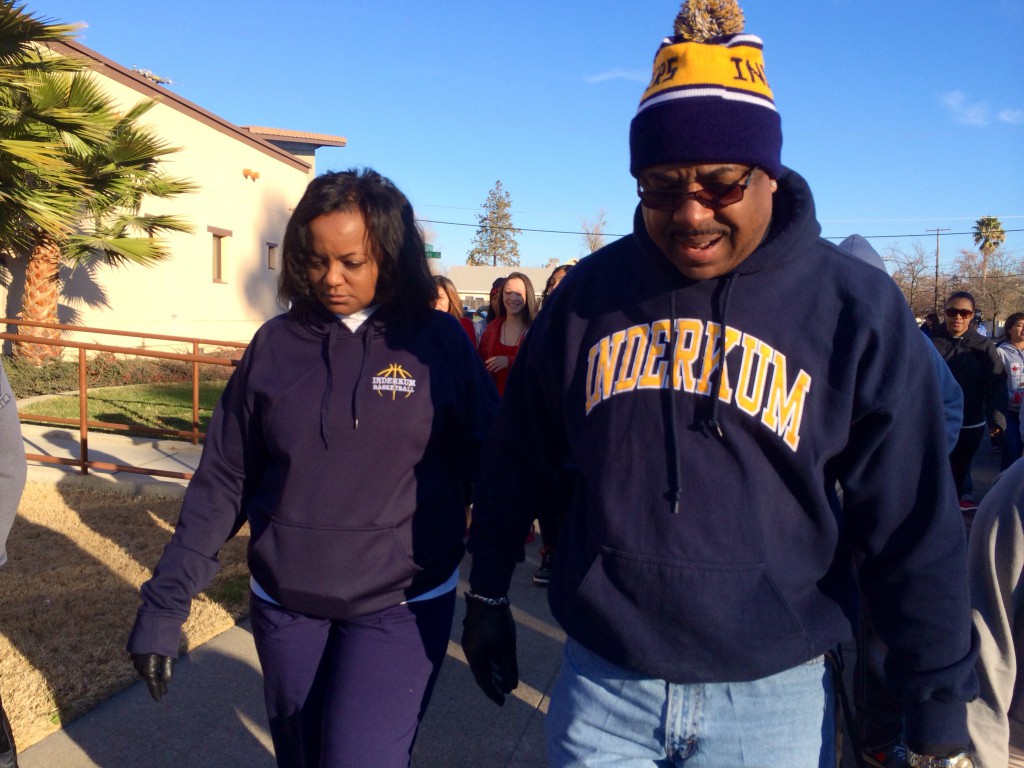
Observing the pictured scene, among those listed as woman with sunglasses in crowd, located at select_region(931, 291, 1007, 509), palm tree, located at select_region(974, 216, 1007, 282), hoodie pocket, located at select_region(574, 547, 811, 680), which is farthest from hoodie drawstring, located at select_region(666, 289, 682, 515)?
palm tree, located at select_region(974, 216, 1007, 282)

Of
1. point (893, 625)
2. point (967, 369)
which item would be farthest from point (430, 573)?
point (967, 369)

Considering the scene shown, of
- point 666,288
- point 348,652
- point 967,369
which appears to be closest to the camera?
point 666,288

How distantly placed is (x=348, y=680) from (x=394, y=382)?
0.77 meters

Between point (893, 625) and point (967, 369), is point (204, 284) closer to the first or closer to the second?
point (967, 369)

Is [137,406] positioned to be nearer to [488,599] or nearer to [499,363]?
[499,363]

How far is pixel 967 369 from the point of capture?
7211mm

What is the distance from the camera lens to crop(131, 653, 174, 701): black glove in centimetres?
216

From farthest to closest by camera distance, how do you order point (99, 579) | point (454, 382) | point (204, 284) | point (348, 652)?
point (204, 284) → point (99, 579) → point (454, 382) → point (348, 652)

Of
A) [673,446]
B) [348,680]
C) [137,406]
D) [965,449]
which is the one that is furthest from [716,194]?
[137,406]

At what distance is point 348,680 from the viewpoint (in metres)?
2.06

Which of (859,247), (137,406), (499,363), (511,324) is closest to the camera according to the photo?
(859,247)

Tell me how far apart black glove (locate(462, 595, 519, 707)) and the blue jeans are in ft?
1.03

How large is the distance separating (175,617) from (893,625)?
1757mm

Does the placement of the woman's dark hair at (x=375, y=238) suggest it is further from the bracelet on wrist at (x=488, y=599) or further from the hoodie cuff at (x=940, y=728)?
the hoodie cuff at (x=940, y=728)
